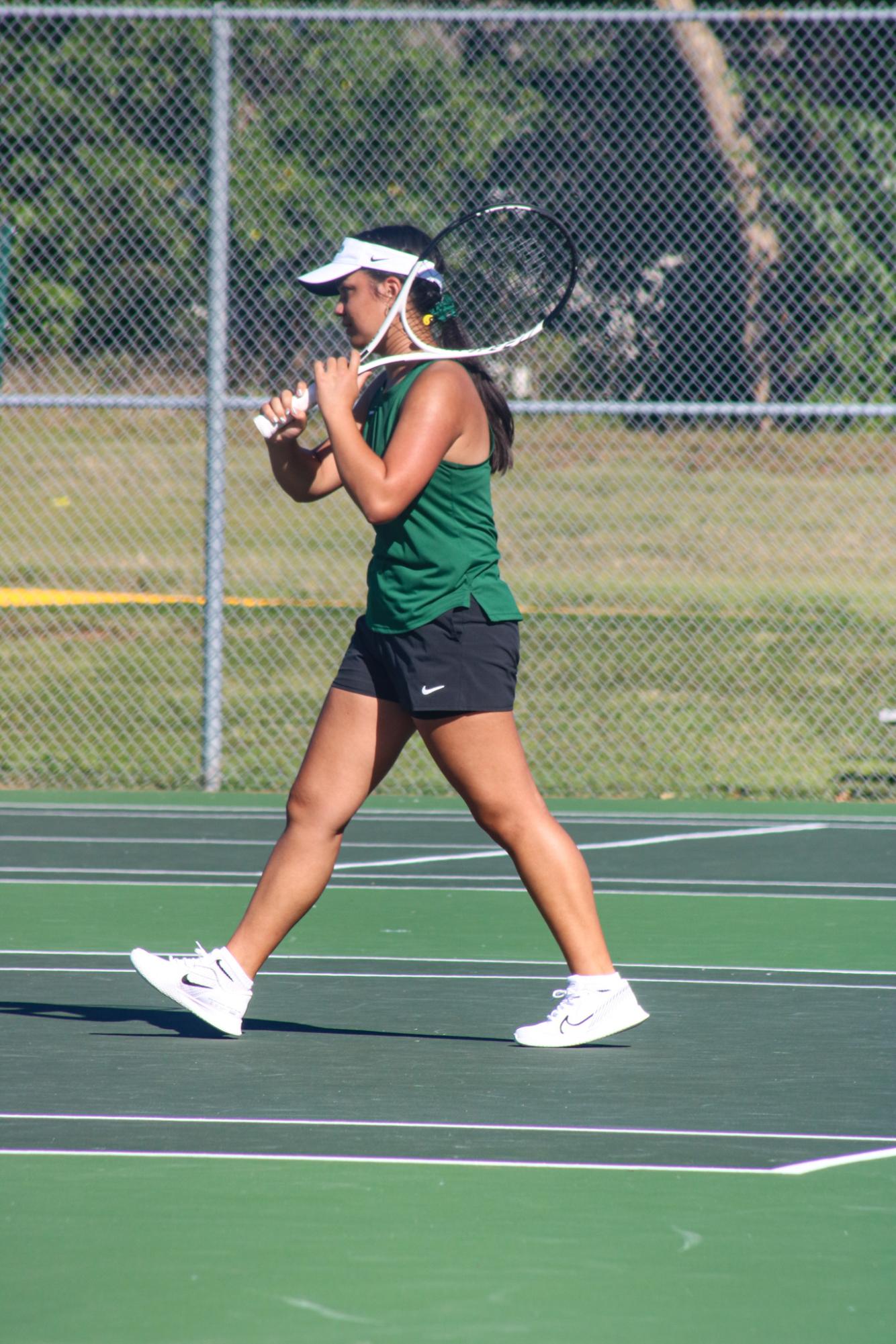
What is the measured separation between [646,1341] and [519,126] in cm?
1365

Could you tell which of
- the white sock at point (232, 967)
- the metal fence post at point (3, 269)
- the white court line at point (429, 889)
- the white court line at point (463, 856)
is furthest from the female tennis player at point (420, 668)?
the metal fence post at point (3, 269)

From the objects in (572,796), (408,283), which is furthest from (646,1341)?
(572,796)

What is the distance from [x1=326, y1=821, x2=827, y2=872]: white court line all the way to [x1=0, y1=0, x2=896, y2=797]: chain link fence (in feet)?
4.17

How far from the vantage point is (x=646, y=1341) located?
11.5ft

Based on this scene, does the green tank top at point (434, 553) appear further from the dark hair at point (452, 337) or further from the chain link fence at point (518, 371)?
the chain link fence at point (518, 371)

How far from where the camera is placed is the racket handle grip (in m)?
5.61

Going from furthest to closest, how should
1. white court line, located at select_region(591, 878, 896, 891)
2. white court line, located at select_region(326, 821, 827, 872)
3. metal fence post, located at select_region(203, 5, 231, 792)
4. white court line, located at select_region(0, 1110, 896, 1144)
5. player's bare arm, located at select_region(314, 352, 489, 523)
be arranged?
metal fence post, located at select_region(203, 5, 231, 792) → white court line, located at select_region(326, 821, 827, 872) → white court line, located at select_region(591, 878, 896, 891) → player's bare arm, located at select_region(314, 352, 489, 523) → white court line, located at select_region(0, 1110, 896, 1144)

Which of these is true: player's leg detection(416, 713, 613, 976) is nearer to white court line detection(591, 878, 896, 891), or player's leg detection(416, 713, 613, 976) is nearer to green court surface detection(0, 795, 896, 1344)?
green court surface detection(0, 795, 896, 1344)

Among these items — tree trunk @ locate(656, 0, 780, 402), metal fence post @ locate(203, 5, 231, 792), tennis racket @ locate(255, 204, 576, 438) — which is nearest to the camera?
tennis racket @ locate(255, 204, 576, 438)

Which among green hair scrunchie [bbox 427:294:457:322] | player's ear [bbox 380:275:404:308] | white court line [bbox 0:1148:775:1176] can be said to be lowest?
white court line [bbox 0:1148:775:1176]

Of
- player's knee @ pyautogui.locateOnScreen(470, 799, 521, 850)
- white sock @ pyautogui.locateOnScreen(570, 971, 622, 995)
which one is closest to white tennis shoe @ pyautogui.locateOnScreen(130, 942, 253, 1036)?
player's knee @ pyautogui.locateOnScreen(470, 799, 521, 850)

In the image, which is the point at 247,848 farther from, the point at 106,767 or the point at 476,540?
the point at 476,540

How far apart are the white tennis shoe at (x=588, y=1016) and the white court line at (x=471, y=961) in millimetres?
1343

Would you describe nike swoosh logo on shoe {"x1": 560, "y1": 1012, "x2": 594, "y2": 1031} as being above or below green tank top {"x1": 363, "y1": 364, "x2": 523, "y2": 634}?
below
